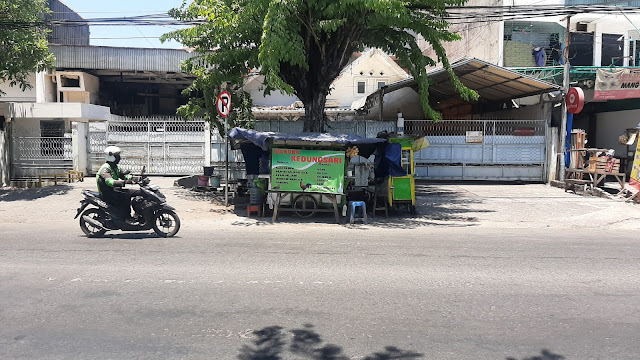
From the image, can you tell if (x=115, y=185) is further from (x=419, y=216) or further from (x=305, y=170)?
(x=419, y=216)

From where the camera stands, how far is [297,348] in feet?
12.4

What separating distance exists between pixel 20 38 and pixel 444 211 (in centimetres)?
1248

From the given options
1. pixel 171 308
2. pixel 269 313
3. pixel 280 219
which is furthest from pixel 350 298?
pixel 280 219

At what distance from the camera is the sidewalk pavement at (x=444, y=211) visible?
10344mm

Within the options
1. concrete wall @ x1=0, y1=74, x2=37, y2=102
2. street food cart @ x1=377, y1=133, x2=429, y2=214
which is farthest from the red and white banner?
concrete wall @ x1=0, y1=74, x2=37, y2=102

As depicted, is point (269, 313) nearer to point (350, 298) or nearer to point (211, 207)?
point (350, 298)

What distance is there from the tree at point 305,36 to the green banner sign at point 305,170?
144 centimetres

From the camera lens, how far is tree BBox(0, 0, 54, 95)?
42.2 ft

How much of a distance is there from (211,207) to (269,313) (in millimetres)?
8084

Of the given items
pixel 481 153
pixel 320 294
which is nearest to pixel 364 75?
pixel 481 153

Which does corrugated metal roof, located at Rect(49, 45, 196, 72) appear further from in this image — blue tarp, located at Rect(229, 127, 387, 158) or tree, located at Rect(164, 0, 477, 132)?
blue tarp, located at Rect(229, 127, 387, 158)

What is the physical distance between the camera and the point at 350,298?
194 inches

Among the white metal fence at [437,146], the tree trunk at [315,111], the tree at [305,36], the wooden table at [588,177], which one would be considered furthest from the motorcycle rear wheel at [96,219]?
the wooden table at [588,177]

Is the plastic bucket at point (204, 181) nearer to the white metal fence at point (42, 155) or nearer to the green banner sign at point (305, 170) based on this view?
the green banner sign at point (305, 170)
